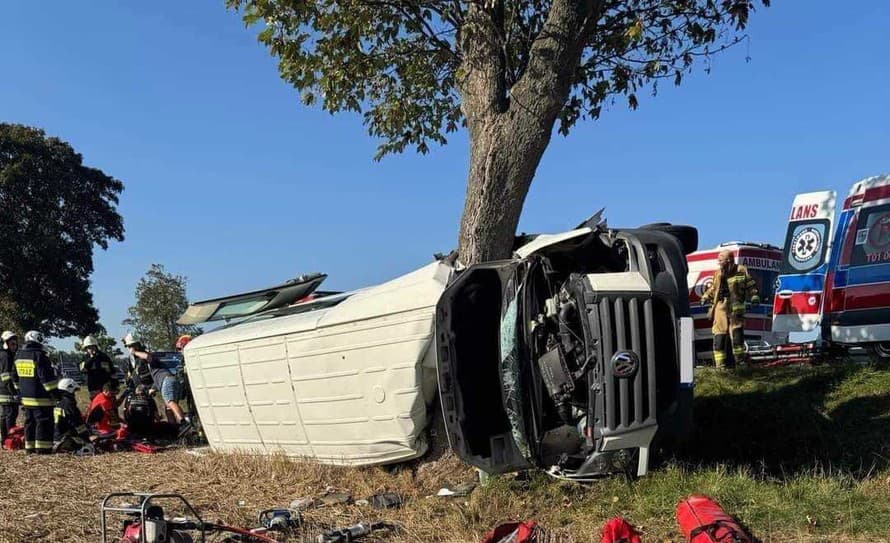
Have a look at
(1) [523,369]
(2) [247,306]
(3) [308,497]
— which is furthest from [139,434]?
(1) [523,369]

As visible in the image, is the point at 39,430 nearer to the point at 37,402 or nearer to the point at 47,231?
the point at 37,402

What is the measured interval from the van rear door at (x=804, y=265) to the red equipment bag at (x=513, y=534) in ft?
22.6

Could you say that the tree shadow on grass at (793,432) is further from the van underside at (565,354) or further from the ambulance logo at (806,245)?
the ambulance logo at (806,245)

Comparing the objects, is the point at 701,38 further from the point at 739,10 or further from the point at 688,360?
the point at 688,360

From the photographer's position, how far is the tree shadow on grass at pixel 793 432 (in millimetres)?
5117

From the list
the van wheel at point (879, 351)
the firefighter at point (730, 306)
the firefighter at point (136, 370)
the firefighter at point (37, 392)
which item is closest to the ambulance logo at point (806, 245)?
the firefighter at point (730, 306)

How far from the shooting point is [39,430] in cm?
848

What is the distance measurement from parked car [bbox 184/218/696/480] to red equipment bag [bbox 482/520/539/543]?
66 cm

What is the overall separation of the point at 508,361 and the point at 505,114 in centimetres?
195

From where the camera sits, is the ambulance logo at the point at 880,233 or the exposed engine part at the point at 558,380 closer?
the exposed engine part at the point at 558,380

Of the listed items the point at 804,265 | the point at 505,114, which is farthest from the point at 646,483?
the point at 804,265

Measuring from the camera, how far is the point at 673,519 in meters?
4.15

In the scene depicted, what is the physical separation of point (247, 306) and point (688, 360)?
4.67 meters

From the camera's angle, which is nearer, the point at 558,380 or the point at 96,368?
the point at 558,380
